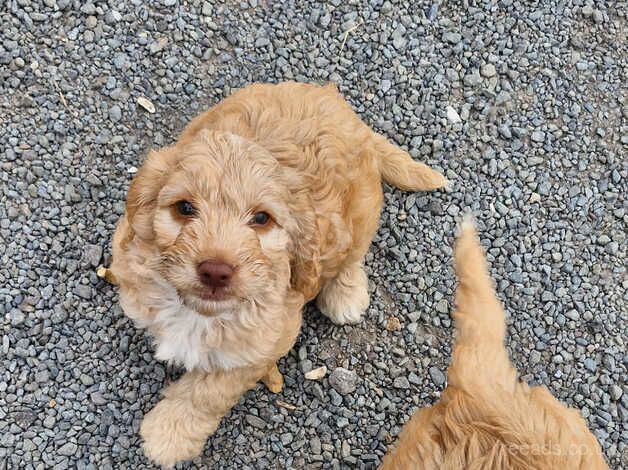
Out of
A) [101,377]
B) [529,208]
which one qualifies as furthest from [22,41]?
[529,208]

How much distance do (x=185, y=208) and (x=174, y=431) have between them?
134 centimetres

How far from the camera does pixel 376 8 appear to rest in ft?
14.6

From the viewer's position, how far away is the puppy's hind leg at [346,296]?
3.76 metres

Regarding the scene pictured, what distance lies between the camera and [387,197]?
413 centimetres

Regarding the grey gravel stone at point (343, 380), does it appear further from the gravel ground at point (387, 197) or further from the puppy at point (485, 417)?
the puppy at point (485, 417)

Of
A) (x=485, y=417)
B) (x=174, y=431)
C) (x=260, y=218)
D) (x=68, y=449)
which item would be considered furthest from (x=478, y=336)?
(x=68, y=449)

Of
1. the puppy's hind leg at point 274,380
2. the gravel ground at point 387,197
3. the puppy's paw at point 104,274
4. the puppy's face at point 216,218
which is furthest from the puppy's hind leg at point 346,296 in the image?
the puppy's paw at point 104,274

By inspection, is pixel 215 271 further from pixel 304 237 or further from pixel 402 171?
pixel 402 171

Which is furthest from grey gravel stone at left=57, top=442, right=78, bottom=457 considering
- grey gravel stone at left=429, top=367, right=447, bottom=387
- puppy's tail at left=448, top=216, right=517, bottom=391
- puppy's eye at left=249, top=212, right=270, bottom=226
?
puppy's tail at left=448, top=216, right=517, bottom=391

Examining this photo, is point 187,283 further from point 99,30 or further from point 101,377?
point 99,30

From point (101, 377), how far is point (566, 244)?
9.18 feet

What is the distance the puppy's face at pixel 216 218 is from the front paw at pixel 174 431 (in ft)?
3.22

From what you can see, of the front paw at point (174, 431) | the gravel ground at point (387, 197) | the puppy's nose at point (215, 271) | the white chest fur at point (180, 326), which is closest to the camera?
the puppy's nose at point (215, 271)
